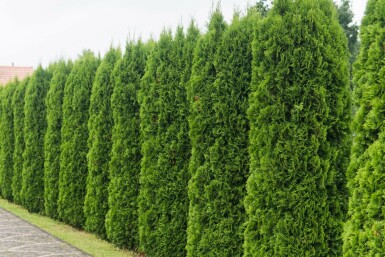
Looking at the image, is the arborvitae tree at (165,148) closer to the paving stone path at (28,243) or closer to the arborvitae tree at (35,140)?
the paving stone path at (28,243)

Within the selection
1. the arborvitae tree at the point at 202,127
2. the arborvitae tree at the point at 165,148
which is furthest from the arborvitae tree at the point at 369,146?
the arborvitae tree at the point at 165,148

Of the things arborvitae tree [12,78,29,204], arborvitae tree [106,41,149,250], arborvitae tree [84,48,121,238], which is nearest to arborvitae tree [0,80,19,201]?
arborvitae tree [12,78,29,204]

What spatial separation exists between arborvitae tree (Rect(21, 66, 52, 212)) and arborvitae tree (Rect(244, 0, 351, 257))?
33.6ft

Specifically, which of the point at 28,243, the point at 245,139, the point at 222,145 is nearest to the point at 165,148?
the point at 222,145

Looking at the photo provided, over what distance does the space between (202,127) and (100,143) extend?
171 inches

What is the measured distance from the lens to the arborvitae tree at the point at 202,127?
24.3 ft

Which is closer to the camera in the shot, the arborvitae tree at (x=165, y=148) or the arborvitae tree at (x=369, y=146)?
the arborvitae tree at (x=369, y=146)

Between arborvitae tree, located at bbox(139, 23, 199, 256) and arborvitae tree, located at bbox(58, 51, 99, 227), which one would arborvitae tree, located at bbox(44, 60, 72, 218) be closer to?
arborvitae tree, located at bbox(58, 51, 99, 227)

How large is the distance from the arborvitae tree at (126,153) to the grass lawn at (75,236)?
1.00 feet

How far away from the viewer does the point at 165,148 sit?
8.67 metres

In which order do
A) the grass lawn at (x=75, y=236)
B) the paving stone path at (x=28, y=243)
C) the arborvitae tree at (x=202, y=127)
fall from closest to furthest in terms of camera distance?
the arborvitae tree at (x=202, y=127), the paving stone path at (x=28, y=243), the grass lawn at (x=75, y=236)

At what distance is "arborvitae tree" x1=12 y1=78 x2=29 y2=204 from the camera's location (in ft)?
55.3

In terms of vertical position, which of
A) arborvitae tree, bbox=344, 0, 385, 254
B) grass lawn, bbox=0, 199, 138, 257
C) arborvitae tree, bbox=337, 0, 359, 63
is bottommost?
grass lawn, bbox=0, 199, 138, 257

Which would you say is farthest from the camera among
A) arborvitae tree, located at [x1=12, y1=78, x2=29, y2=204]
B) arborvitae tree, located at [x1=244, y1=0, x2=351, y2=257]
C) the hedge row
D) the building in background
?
the building in background
